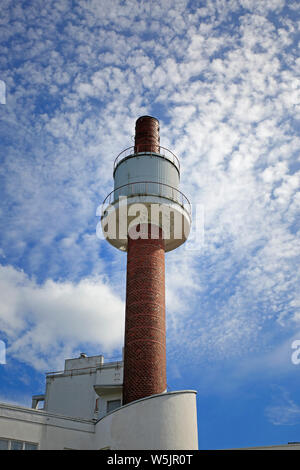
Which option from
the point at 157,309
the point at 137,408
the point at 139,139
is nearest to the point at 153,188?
the point at 139,139

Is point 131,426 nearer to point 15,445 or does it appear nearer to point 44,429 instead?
point 44,429

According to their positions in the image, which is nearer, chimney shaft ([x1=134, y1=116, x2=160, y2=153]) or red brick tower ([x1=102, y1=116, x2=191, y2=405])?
red brick tower ([x1=102, y1=116, x2=191, y2=405])

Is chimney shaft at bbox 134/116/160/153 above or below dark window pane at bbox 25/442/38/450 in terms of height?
above

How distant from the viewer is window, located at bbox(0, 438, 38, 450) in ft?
59.7

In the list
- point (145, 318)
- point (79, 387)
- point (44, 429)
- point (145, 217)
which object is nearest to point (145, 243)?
point (145, 217)

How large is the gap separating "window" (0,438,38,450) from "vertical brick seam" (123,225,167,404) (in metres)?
4.40

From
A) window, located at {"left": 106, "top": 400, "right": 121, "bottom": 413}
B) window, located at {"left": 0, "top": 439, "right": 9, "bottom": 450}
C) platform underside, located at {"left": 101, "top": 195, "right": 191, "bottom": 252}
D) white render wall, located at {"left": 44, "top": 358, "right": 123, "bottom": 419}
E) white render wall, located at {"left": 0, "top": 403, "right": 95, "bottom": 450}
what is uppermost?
platform underside, located at {"left": 101, "top": 195, "right": 191, "bottom": 252}

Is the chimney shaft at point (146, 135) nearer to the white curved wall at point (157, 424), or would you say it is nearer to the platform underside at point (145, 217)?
the platform underside at point (145, 217)

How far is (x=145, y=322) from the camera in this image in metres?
22.6

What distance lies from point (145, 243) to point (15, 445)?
10.8 m

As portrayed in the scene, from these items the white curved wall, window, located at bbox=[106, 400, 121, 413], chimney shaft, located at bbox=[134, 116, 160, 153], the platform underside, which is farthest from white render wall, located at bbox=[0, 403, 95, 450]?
chimney shaft, located at bbox=[134, 116, 160, 153]

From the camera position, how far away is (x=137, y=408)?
61.6ft

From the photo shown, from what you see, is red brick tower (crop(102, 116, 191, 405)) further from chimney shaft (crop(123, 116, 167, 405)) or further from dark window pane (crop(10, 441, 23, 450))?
dark window pane (crop(10, 441, 23, 450))
